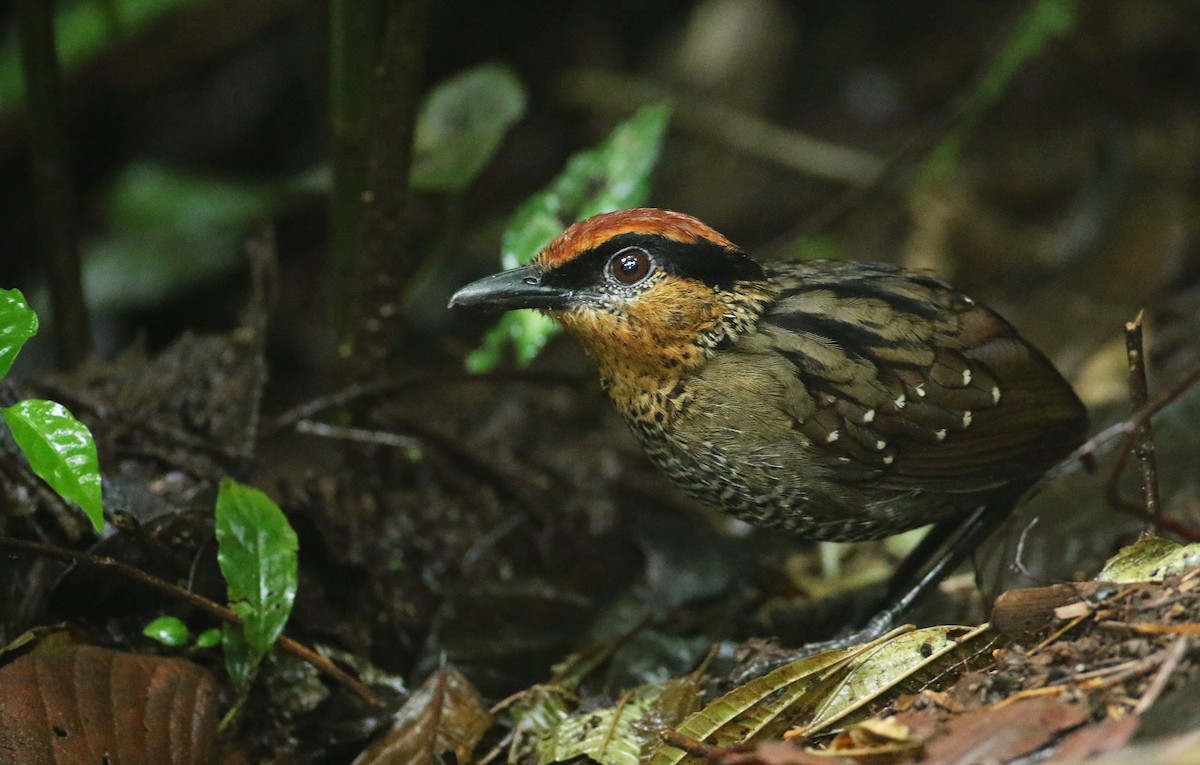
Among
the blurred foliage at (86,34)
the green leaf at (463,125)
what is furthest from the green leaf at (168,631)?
the blurred foliage at (86,34)

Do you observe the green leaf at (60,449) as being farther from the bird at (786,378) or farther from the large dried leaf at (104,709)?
the bird at (786,378)

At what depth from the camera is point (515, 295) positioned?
3.32m

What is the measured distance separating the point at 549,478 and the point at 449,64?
4191 mm

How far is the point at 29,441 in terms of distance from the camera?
2.40m


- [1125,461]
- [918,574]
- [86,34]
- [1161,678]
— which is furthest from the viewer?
[86,34]

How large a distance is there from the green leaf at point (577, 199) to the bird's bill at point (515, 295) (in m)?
0.49

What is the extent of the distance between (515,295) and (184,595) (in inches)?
46.2

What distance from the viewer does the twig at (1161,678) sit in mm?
2332

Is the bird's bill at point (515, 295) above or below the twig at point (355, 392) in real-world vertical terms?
above

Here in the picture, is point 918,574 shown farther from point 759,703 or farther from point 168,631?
point 168,631

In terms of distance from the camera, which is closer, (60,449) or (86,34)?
(60,449)

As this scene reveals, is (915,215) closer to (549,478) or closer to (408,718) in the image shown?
(549,478)

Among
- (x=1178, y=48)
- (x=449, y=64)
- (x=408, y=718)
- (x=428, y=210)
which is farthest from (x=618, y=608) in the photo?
(x=1178, y=48)

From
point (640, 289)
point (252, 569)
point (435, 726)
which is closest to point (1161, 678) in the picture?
point (640, 289)
